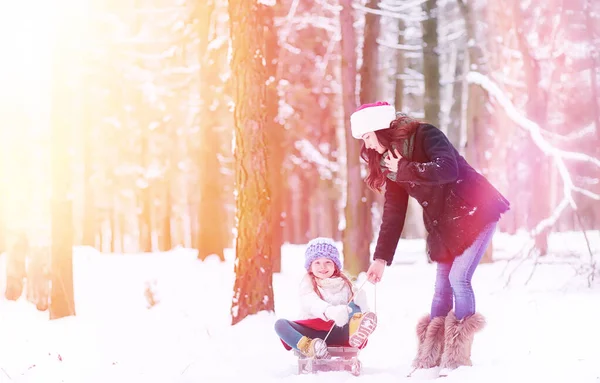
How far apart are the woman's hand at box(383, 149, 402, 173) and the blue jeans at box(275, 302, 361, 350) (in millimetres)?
1186

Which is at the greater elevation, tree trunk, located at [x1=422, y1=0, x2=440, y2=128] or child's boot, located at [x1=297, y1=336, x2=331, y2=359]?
tree trunk, located at [x1=422, y1=0, x2=440, y2=128]

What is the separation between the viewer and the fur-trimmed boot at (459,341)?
5.20 m

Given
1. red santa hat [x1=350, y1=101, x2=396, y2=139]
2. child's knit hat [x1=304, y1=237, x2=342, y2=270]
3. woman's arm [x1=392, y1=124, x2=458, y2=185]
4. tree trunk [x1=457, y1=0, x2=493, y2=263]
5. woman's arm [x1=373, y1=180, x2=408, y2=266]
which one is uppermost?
tree trunk [x1=457, y1=0, x2=493, y2=263]

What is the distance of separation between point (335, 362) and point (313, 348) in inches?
8.3

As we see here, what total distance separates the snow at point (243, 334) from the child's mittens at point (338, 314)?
1.28ft

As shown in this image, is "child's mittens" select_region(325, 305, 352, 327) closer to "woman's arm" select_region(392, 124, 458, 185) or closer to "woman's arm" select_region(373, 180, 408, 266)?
"woman's arm" select_region(373, 180, 408, 266)

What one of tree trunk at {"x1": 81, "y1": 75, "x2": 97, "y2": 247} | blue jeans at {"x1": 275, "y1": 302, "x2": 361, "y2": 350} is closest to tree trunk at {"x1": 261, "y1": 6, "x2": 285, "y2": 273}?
tree trunk at {"x1": 81, "y1": 75, "x2": 97, "y2": 247}

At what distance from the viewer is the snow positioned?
5629 millimetres

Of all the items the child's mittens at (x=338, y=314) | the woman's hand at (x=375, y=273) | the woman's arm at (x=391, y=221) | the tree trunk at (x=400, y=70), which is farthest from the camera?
the tree trunk at (x=400, y=70)

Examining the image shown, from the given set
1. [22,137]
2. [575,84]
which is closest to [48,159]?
[22,137]

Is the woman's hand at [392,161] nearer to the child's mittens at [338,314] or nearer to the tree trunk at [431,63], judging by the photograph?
the child's mittens at [338,314]

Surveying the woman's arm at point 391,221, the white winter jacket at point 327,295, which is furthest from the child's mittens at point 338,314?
the woman's arm at point 391,221

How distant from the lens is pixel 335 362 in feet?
17.8

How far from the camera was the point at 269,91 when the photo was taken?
45.3 ft
